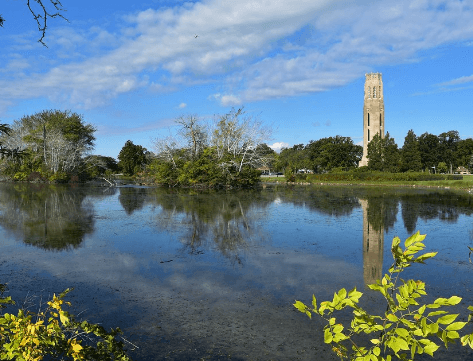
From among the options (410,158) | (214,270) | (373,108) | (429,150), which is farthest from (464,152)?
(214,270)

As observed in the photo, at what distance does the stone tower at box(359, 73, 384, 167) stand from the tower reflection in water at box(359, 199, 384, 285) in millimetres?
67751

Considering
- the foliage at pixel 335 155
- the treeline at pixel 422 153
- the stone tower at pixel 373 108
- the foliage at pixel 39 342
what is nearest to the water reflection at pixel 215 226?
the foliage at pixel 39 342

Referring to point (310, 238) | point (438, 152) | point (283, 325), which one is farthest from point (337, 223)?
point (438, 152)

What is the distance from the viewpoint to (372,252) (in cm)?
1047

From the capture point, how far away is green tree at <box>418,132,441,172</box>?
74562 mm

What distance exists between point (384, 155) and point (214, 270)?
186 feet

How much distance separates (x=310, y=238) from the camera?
12430 millimetres

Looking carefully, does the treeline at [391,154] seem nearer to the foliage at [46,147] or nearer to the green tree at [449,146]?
the green tree at [449,146]

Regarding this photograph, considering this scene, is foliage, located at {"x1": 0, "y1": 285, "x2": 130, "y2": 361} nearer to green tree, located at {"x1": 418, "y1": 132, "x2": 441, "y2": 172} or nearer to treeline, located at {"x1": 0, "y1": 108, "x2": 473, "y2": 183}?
treeline, located at {"x1": 0, "y1": 108, "x2": 473, "y2": 183}

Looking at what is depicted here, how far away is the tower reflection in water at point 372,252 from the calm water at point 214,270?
0.03 metres

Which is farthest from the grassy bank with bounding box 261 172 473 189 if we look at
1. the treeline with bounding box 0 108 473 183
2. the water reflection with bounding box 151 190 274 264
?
the water reflection with bounding box 151 190 274 264

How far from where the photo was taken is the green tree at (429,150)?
74.6 metres

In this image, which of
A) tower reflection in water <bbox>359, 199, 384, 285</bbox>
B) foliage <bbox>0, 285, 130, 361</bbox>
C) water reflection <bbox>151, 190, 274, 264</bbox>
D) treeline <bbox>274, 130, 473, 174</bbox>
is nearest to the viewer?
foliage <bbox>0, 285, 130, 361</bbox>

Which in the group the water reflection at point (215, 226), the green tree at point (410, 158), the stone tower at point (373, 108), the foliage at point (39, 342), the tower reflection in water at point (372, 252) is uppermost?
the stone tower at point (373, 108)
